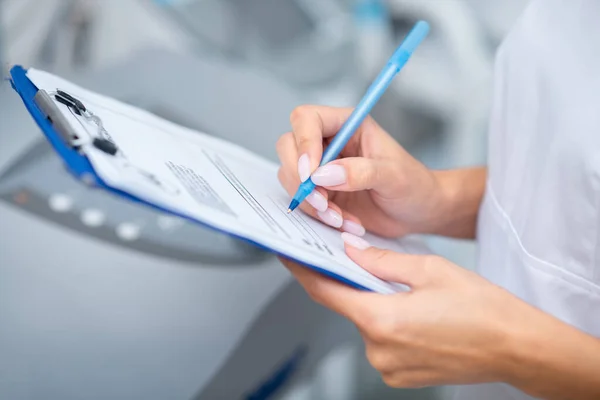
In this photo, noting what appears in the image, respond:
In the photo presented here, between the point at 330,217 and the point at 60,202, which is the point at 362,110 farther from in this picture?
the point at 60,202

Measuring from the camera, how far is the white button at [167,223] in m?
0.61

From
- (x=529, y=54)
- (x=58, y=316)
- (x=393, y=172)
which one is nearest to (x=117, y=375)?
(x=58, y=316)

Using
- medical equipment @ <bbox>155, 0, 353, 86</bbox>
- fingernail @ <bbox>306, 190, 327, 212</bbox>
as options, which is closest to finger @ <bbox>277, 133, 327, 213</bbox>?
fingernail @ <bbox>306, 190, 327, 212</bbox>

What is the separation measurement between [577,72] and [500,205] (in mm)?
136

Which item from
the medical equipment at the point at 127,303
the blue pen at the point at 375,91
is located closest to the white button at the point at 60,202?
the medical equipment at the point at 127,303

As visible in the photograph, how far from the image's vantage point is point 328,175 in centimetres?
42

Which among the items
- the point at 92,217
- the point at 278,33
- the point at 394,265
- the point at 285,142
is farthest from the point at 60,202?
the point at 278,33

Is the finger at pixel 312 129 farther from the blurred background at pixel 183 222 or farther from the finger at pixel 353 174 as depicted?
the blurred background at pixel 183 222

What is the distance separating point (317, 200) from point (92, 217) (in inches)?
10.2

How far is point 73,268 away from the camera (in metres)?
0.55

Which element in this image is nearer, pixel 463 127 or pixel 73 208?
pixel 73 208

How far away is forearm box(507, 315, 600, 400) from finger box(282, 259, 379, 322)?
0.09 m

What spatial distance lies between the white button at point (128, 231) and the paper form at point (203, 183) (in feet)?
0.43

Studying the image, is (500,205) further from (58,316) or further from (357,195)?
(58,316)
